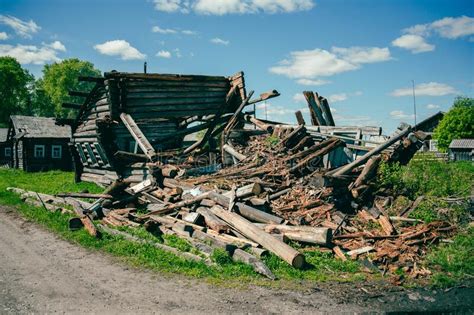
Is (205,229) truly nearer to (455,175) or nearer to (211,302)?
(211,302)

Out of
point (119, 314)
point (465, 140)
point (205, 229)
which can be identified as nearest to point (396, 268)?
point (205, 229)

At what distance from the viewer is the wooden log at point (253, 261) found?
649cm

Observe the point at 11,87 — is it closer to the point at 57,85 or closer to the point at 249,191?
the point at 57,85

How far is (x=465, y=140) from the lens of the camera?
40.5m

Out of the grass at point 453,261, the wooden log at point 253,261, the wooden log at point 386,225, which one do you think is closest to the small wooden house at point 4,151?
the wooden log at point 253,261

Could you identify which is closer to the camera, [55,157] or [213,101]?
[213,101]

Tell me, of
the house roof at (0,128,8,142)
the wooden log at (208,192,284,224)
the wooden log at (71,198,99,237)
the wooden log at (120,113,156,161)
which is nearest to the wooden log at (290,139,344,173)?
the wooden log at (208,192,284,224)

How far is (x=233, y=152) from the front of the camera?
1432 centimetres

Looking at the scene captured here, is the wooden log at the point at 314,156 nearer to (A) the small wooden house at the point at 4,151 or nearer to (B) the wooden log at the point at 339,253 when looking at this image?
(B) the wooden log at the point at 339,253

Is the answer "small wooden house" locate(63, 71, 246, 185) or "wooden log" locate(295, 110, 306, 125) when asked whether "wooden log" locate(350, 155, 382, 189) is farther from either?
"small wooden house" locate(63, 71, 246, 185)

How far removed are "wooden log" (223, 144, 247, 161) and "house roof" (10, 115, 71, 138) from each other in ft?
82.5

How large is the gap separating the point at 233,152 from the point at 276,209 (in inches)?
201

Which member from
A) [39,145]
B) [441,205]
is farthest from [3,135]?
[441,205]

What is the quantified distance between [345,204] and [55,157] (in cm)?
3164
